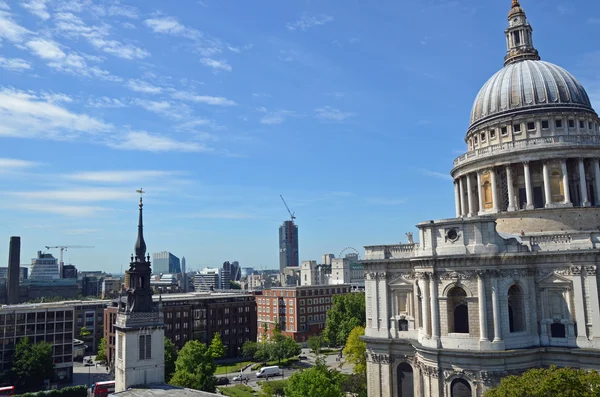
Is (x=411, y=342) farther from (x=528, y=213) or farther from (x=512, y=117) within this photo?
(x=512, y=117)

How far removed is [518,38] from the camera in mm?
67375

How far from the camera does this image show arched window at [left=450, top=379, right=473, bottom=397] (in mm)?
43666

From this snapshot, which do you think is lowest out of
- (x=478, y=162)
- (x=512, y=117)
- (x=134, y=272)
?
(x=134, y=272)

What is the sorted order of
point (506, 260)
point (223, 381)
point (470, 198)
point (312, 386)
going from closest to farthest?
point (506, 260) → point (312, 386) → point (470, 198) → point (223, 381)

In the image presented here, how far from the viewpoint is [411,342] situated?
4931 cm

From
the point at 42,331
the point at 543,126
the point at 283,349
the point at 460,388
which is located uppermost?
the point at 543,126

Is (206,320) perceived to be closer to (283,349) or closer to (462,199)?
(283,349)

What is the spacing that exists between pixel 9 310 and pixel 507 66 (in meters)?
84.5

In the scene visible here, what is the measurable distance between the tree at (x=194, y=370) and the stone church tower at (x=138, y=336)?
8.87 metres

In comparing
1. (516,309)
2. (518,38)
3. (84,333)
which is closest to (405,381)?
(516,309)

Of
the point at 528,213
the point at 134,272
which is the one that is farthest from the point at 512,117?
the point at 134,272

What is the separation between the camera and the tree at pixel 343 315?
306 ft

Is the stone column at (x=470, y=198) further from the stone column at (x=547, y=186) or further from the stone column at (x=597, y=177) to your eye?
the stone column at (x=597, y=177)

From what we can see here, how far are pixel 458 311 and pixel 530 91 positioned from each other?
3050 cm
